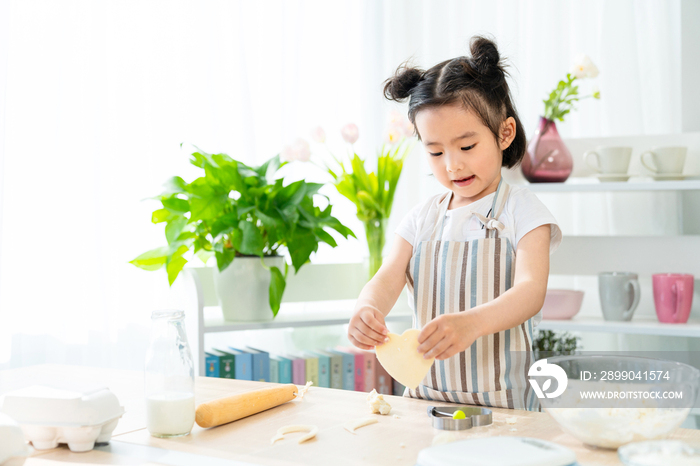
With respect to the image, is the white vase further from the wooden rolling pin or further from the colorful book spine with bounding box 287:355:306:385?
the wooden rolling pin

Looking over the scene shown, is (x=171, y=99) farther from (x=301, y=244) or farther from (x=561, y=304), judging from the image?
(x=561, y=304)

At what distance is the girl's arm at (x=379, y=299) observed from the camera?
0.94 m

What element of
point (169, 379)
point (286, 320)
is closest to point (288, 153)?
point (286, 320)

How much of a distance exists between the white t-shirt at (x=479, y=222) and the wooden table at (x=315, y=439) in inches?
14.7

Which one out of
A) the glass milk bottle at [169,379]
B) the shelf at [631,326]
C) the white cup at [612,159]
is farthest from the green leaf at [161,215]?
the white cup at [612,159]

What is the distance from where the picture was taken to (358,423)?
0.85 meters

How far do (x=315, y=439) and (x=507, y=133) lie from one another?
0.69 m

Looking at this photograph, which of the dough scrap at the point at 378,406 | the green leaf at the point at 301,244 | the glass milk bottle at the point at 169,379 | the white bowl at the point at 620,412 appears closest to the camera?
the white bowl at the point at 620,412

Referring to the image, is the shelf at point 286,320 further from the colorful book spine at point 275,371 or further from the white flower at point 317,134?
the white flower at point 317,134

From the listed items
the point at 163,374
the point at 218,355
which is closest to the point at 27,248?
the point at 218,355

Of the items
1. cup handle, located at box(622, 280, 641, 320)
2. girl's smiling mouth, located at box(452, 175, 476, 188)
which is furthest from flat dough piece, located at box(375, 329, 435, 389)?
cup handle, located at box(622, 280, 641, 320)

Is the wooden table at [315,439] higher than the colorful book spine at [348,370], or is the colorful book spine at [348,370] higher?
the wooden table at [315,439]

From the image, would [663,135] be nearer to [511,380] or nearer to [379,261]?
[379,261]

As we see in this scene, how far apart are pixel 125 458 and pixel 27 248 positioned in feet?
3.99
